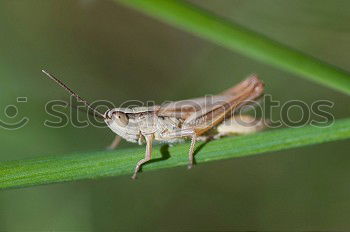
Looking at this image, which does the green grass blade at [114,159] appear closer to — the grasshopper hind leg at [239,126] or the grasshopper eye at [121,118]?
the grasshopper eye at [121,118]

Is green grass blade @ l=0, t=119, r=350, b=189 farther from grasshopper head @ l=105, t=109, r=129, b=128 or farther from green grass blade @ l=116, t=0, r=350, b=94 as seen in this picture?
grasshopper head @ l=105, t=109, r=129, b=128

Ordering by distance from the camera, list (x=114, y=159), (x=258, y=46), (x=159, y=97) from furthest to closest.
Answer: (x=159, y=97)
(x=114, y=159)
(x=258, y=46)

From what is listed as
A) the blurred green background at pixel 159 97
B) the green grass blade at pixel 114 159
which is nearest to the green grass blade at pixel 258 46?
the green grass blade at pixel 114 159

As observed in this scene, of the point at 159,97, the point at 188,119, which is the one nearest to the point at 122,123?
the point at 188,119

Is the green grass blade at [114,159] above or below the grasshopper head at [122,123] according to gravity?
below

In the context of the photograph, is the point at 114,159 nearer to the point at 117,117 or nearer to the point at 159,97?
the point at 117,117

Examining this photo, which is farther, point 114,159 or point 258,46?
point 114,159

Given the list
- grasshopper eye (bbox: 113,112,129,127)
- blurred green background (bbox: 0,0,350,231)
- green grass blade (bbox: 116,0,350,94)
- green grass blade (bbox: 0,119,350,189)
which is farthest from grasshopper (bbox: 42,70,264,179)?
green grass blade (bbox: 116,0,350,94)
